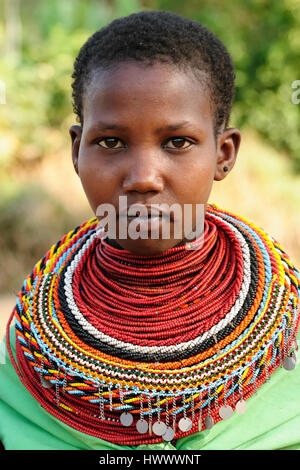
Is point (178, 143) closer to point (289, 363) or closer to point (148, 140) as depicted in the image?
point (148, 140)

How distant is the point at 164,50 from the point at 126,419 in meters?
1.01

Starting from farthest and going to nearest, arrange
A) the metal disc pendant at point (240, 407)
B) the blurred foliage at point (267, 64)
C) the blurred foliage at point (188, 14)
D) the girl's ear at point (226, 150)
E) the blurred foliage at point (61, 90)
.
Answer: the blurred foliage at point (267, 64)
the blurred foliage at point (188, 14)
the blurred foliage at point (61, 90)
the girl's ear at point (226, 150)
the metal disc pendant at point (240, 407)

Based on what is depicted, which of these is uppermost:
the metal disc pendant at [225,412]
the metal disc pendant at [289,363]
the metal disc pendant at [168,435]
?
the metal disc pendant at [289,363]

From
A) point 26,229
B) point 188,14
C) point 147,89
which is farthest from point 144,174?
point 188,14

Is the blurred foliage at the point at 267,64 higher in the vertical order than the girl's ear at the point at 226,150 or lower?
higher

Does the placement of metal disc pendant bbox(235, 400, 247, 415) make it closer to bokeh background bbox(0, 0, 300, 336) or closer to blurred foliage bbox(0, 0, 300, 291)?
bokeh background bbox(0, 0, 300, 336)

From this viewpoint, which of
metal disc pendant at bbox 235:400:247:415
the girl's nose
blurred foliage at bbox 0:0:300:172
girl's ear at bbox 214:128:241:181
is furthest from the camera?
blurred foliage at bbox 0:0:300:172

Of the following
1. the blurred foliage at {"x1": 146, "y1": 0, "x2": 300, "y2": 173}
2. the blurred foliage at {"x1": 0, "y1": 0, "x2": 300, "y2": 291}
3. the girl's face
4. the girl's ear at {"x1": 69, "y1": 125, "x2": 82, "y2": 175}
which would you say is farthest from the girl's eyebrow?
the blurred foliage at {"x1": 146, "y1": 0, "x2": 300, "y2": 173}

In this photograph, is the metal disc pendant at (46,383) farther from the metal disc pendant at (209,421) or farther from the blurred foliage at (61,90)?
the blurred foliage at (61,90)

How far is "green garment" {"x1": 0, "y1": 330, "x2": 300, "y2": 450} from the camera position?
4.77ft

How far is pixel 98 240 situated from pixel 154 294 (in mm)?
383

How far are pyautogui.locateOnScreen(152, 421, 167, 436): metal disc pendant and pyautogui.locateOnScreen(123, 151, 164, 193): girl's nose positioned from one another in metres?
0.64

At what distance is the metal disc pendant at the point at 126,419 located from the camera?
1.42 metres

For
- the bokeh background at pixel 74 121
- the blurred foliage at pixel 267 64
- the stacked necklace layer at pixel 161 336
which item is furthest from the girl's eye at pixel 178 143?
the blurred foliage at pixel 267 64
